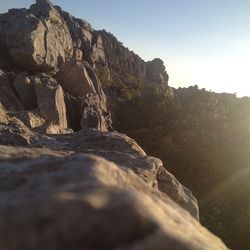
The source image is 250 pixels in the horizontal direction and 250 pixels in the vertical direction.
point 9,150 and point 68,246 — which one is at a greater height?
point 9,150

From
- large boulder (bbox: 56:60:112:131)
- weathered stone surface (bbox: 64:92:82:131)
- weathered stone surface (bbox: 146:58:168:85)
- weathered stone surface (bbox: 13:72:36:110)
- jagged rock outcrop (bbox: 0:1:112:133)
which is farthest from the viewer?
weathered stone surface (bbox: 146:58:168:85)

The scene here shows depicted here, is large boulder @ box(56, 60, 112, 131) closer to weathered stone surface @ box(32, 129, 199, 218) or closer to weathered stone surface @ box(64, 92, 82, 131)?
weathered stone surface @ box(64, 92, 82, 131)

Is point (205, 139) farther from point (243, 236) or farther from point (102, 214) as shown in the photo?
point (102, 214)

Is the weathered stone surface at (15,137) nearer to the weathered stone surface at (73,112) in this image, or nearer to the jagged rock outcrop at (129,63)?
the weathered stone surface at (73,112)

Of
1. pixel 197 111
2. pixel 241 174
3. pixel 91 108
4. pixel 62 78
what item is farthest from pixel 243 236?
pixel 197 111

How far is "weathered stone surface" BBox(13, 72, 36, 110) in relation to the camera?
26453mm

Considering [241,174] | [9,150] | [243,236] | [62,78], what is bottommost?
[243,236]

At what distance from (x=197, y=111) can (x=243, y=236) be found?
74.9 ft

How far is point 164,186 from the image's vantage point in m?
8.08

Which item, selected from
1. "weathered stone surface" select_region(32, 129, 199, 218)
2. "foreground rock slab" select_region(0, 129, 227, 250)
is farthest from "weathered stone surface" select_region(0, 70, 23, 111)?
"foreground rock slab" select_region(0, 129, 227, 250)

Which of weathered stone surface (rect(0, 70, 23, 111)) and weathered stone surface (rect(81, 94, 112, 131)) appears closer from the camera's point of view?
weathered stone surface (rect(0, 70, 23, 111))

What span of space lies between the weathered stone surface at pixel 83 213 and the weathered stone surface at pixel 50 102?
20.5m

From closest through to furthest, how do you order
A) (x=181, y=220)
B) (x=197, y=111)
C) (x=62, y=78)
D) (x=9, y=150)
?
(x=181, y=220), (x=9, y=150), (x=62, y=78), (x=197, y=111)

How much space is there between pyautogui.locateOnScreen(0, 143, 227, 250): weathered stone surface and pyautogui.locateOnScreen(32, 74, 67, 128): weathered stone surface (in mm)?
20487
